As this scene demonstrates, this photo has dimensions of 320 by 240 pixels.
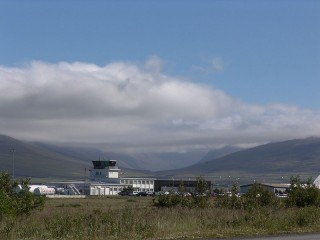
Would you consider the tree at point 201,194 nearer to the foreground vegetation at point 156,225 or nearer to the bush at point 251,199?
the bush at point 251,199

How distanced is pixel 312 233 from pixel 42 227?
43.1ft

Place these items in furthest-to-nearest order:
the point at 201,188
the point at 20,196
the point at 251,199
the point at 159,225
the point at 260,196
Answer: the point at 260,196 → the point at 201,188 → the point at 251,199 → the point at 20,196 → the point at 159,225

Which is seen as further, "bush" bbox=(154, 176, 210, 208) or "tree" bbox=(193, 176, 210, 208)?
"bush" bbox=(154, 176, 210, 208)

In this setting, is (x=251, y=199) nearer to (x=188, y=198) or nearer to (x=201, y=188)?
(x=201, y=188)

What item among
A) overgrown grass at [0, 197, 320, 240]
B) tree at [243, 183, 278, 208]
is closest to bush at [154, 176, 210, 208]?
tree at [243, 183, 278, 208]

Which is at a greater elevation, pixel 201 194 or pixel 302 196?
pixel 201 194

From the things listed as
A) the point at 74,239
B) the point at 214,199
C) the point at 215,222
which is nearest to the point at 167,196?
the point at 214,199

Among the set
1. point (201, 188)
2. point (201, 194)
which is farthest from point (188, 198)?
point (201, 188)

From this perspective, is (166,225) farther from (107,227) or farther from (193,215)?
(193,215)

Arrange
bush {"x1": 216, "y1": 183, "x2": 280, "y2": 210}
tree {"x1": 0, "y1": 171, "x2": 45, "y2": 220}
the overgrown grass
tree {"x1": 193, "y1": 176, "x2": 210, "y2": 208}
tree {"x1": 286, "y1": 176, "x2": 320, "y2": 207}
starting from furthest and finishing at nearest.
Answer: tree {"x1": 286, "y1": 176, "x2": 320, "y2": 207}, tree {"x1": 193, "y1": 176, "x2": 210, "y2": 208}, bush {"x1": 216, "y1": 183, "x2": 280, "y2": 210}, tree {"x1": 0, "y1": 171, "x2": 45, "y2": 220}, the overgrown grass

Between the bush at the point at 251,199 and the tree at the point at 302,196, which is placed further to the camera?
the tree at the point at 302,196

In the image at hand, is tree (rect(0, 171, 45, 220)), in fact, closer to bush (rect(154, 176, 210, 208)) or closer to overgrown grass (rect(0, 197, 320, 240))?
overgrown grass (rect(0, 197, 320, 240))

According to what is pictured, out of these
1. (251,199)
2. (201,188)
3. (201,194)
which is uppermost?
(201,188)

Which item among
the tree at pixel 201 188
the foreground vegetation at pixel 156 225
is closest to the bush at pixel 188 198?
the tree at pixel 201 188
